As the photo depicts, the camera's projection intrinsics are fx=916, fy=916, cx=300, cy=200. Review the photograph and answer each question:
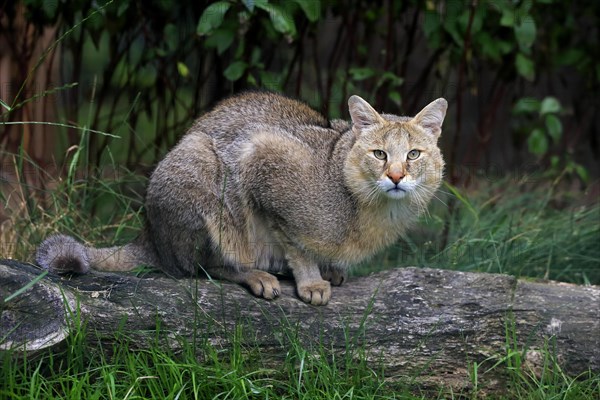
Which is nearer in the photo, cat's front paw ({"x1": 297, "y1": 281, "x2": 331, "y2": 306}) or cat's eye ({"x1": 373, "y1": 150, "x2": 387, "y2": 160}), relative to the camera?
cat's front paw ({"x1": 297, "y1": 281, "x2": 331, "y2": 306})

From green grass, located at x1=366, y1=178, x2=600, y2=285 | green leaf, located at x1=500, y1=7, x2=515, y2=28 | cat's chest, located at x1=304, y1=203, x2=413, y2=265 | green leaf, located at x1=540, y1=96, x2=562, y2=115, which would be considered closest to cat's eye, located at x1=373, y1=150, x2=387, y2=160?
cat's chest, located at x1=304, y1=203, x2=413, y2=265

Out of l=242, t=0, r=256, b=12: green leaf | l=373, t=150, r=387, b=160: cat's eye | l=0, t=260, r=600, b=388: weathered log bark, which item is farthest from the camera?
l=242, t=0, r=256, b=12: green leaf

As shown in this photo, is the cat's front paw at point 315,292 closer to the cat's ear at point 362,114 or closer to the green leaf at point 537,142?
the cat's ear at point 362,114

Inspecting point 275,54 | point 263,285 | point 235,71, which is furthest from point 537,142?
point 263,285

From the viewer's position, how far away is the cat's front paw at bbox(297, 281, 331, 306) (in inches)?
165

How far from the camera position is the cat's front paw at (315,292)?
13.8ft

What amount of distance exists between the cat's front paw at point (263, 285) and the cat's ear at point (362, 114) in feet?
2.84

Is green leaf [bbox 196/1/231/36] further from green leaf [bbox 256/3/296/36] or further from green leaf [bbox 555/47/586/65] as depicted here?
green leaf [bbox 555/47/586/65]

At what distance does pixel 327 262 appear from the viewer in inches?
178

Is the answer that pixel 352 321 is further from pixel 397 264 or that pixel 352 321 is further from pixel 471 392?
pixel 397 264

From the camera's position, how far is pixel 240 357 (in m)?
3.76

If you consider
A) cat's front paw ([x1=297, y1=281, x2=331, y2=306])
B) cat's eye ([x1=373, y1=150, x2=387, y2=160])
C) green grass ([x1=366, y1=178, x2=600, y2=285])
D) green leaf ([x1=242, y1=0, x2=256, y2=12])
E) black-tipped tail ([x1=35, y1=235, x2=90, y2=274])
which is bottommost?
green grass ([x1=366, y1=178, x2=600, y2=285])

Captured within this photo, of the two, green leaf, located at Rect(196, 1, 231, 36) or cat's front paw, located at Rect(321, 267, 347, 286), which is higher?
green leaf, located at Rect(196, 1, 231, 36)

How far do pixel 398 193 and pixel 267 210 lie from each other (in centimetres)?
68
